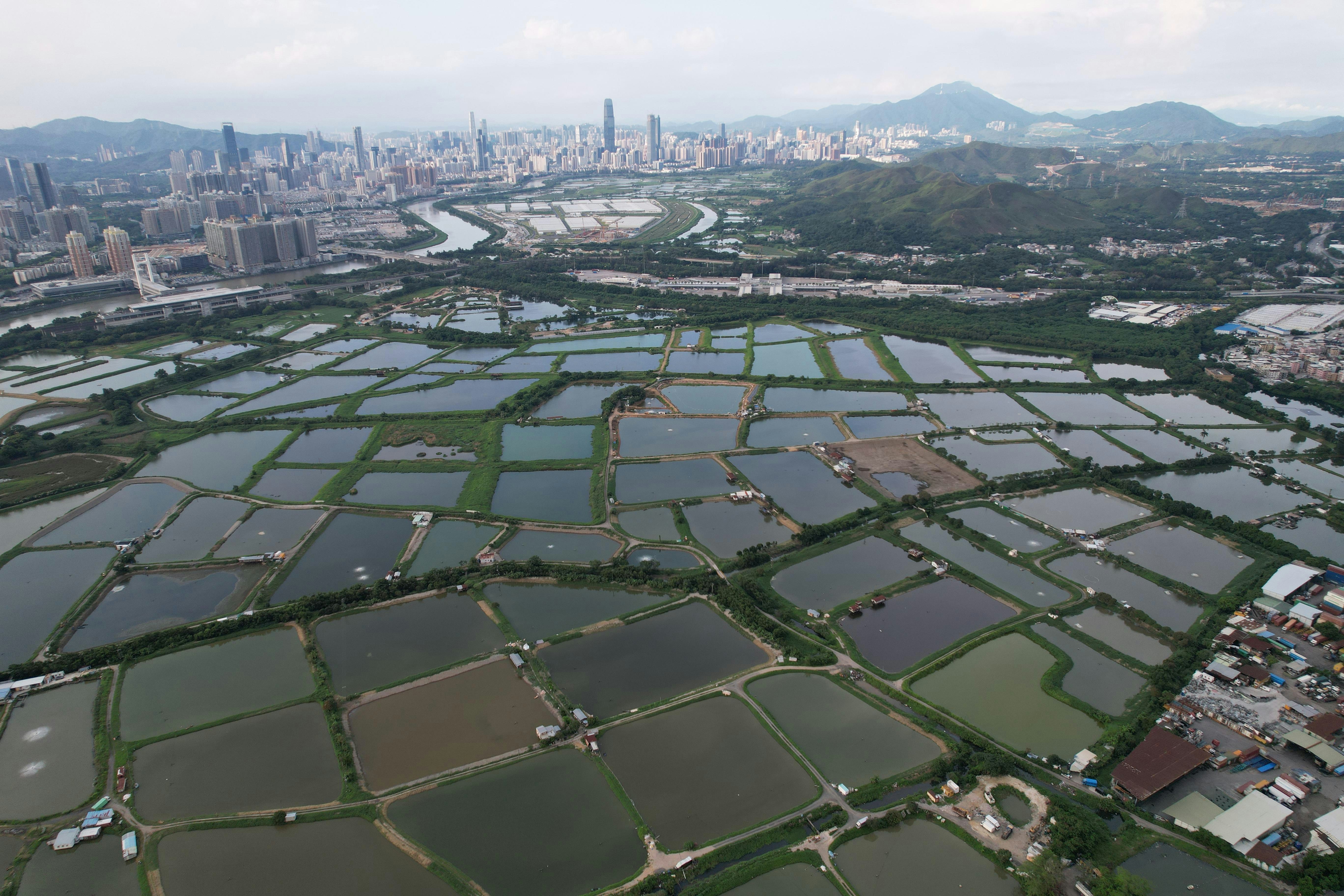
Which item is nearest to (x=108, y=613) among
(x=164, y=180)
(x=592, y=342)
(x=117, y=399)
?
(x=117, y=399)

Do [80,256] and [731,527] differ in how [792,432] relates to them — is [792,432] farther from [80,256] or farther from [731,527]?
[80,256]

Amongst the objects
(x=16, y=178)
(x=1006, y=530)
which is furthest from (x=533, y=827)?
(x=16, y=178)

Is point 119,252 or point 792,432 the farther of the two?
point 119,252

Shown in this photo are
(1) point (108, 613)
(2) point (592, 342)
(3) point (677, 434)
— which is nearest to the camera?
(1) point (108, 613)

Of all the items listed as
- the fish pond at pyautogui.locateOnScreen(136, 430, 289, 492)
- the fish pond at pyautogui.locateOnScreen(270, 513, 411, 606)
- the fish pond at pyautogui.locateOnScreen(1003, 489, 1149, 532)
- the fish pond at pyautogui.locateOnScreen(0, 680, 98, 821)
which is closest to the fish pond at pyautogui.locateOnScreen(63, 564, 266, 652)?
the fish pond at pyautogui.locateOnScreen(270, 513, 411, 606)

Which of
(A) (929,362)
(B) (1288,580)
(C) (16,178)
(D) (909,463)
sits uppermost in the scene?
(C) (16,178)

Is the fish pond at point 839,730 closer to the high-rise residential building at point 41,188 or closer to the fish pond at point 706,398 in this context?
the fish pond at point 706,398

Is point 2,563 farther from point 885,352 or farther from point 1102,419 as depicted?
point 1102,419

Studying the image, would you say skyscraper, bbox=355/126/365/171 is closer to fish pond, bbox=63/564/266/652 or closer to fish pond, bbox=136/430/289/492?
fish pond, bbox=136/430/289/492
